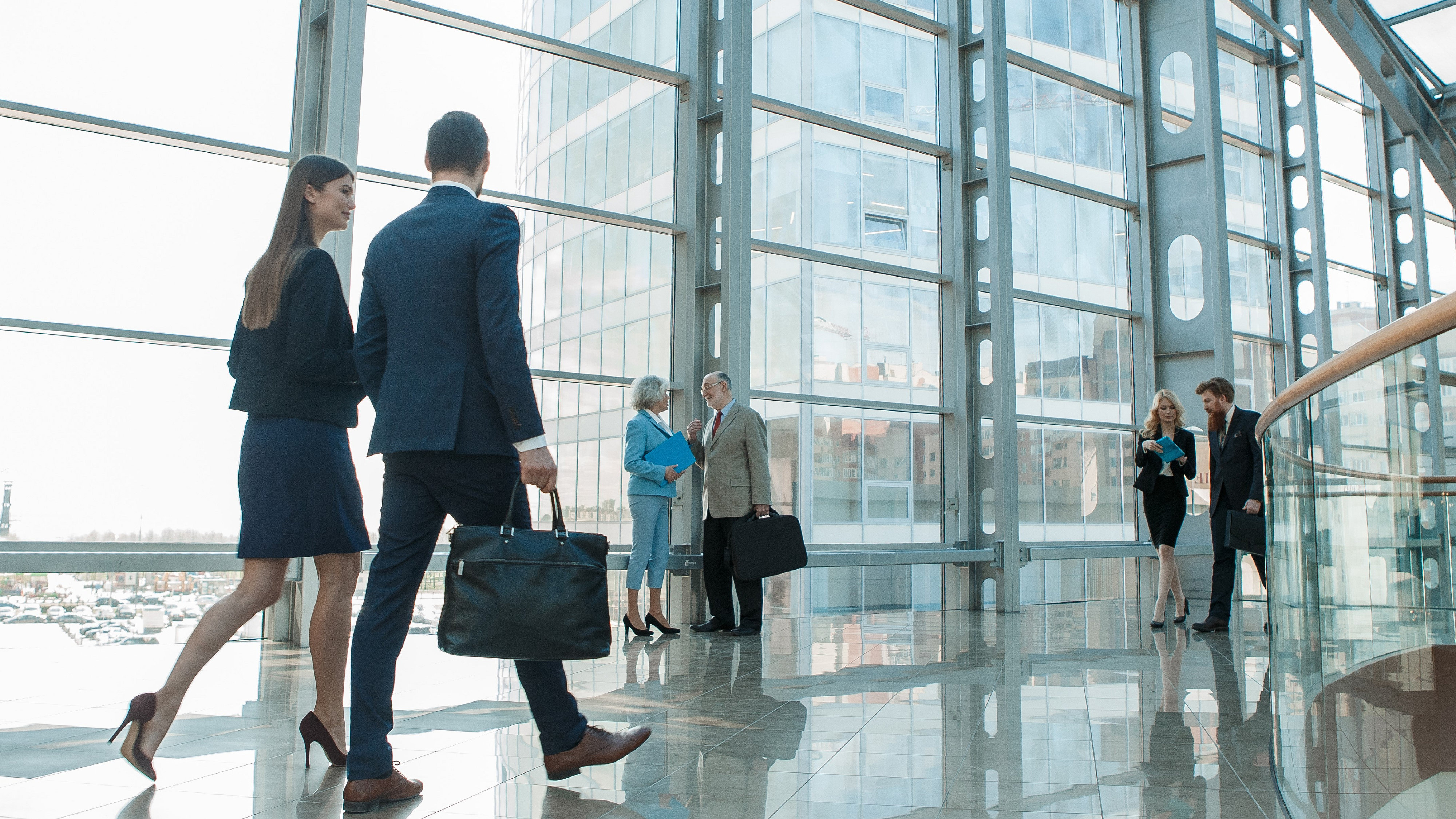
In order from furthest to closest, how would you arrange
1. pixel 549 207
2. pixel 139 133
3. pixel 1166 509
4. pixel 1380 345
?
1. pixel 549 207
2. pixel 1166 509
3. pixel 139 133
4. pixel 1380 345

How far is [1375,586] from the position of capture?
2092 millimetres

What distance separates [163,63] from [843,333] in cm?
429

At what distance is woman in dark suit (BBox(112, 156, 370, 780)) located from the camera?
236cm

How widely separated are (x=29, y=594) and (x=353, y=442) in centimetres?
151

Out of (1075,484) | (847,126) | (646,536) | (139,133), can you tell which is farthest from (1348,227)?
(139,133)

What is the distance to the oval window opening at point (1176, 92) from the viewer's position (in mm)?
9430

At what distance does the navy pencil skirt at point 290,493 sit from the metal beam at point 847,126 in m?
5.14

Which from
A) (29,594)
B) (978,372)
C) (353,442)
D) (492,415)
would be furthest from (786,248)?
(492,415)

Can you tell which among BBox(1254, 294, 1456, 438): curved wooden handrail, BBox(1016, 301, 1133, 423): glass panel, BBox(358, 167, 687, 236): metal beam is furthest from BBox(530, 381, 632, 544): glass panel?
→ BBox(1254, 294, 1456, 438): curved wooden handrail

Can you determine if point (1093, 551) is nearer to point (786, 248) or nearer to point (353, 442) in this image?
point (786, 248)

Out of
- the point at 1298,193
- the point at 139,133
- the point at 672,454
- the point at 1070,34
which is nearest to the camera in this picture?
the point at 139,133

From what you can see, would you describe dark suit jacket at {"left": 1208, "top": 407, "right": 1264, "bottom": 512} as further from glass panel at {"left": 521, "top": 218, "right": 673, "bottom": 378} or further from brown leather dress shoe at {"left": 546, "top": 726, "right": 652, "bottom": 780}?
brown leather dress shoe at {"left": 546, "top": 726, "right": 652, "bottom": 780}

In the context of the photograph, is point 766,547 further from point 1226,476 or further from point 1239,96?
point 1239,96

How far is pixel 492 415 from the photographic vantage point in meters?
2.17
